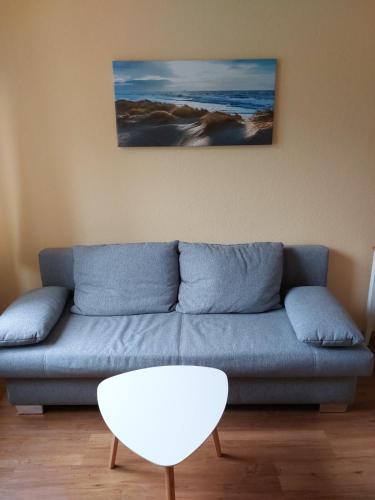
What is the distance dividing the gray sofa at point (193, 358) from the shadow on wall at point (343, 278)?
28.6 inches

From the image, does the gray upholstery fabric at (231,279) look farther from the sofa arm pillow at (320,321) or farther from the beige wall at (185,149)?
the beige wall at (185,149)

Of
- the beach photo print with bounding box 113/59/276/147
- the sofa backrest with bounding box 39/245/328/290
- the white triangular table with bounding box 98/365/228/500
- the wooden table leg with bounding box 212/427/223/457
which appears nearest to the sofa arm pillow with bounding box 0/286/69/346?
the sofa backrest with bounding box 39/245/328/290

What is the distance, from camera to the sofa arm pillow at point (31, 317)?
1719mm

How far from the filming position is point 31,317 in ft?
5.95

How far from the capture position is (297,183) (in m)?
2.28

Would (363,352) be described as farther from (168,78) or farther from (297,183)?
(168,78)

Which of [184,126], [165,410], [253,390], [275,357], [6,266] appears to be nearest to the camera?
[165,410]

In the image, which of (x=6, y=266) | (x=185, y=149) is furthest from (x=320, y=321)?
(x=6, y=266)

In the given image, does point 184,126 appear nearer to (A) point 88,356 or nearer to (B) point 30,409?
(A) point 88,356

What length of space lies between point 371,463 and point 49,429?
1.55 metres

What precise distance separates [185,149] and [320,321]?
51.2 inches

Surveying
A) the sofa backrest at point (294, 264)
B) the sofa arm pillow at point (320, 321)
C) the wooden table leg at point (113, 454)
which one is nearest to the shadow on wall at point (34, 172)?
the sofa backrest at point (294, 264)

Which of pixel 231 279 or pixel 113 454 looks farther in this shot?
pixel 231 279

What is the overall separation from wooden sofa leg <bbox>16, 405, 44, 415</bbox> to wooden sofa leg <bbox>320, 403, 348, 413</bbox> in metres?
1.50
